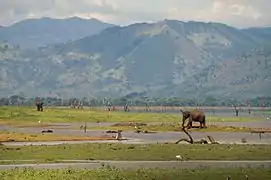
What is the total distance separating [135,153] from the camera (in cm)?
5334

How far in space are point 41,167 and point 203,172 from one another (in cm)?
1127

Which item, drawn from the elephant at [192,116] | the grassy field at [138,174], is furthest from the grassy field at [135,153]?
the elephant at [192,116]

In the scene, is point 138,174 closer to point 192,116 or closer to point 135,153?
point 135,153

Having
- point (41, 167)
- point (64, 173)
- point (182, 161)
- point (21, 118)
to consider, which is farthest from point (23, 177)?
point (21, 118)

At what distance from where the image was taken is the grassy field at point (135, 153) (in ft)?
166

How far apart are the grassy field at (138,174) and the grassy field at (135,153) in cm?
982

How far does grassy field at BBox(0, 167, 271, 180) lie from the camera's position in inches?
1422

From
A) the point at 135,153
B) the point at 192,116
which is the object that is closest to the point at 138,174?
the point at 135,153

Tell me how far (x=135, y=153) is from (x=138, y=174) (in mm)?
15598

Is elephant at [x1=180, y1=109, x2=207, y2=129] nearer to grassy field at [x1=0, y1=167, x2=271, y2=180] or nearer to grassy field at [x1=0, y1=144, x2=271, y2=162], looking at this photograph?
grassy field at [x1=0, y1=144, x2=271, y2=162]

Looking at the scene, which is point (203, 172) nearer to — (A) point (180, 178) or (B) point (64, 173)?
(A) point (180, 178)

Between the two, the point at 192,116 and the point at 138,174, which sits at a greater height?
the point at 192,116

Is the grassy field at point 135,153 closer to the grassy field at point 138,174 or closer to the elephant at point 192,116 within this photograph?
the grassy field at point 138,174

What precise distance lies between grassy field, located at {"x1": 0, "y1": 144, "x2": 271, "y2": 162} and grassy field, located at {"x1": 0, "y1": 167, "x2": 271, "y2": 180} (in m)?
9.82
